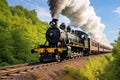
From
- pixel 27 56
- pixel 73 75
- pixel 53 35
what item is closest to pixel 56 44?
pixel 53 35

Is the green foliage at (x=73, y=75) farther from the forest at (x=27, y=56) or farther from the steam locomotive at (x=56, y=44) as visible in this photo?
the steam locomotive at (x=56, y=44)

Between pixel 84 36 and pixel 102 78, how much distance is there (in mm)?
14389

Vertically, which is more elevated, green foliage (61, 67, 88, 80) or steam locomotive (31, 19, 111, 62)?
steam locomotive (31, 19, 111, 62)

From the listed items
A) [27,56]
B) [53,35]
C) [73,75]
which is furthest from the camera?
[27,56]

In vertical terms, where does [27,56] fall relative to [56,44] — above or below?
below

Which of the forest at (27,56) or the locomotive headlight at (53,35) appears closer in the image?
the forest at (27,56)

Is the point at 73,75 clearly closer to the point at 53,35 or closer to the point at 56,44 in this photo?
the point at 56,44

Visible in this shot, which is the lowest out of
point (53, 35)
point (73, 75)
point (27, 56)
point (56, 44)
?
point (73, 75)

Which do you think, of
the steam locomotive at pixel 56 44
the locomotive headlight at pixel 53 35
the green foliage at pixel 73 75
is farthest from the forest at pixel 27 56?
the locomotive headlight at pixel 53 35

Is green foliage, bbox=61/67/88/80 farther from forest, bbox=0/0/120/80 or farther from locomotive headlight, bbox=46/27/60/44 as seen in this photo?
locomotive headlight, bbox=46/27/60/44

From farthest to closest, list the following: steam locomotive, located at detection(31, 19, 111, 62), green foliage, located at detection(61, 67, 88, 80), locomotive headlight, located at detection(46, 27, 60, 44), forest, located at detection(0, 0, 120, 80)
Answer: locomotive headlight, located at detection(46, 27, 60, 44), steam locomotive, located at detection(31, 19, 111, 62), forest, located at detection(0, 0, 120, 80), green foliage, located at detection(61, 67, 88, 80)

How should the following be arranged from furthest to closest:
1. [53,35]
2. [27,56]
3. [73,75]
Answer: [27,56], [53,35], [73,75]

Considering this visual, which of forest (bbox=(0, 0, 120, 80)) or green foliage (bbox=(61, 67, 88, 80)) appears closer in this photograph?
green foliage (bbox=(61, 67, 88, 80))

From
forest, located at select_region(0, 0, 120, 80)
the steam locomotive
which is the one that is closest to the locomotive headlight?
the steam locomotive
